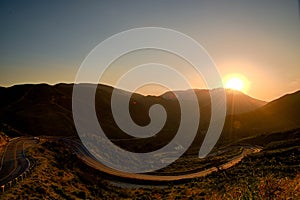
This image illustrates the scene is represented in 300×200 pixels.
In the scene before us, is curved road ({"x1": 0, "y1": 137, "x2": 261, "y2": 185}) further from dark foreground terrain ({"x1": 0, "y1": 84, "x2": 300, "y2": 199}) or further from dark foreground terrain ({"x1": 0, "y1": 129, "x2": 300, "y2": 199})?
dark foreground terrain ({"x1": 0, "y1": 129, "x2": 300, "y2": 199})

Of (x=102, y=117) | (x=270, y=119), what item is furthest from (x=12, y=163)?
(x=270, y=119)

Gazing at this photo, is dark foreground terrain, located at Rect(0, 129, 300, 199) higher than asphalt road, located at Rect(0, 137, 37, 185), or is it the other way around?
asphalt road, located at Rect(0, 137, 37, 185)

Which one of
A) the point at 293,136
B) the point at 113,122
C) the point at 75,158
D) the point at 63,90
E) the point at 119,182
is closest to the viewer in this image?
the point at 119,182

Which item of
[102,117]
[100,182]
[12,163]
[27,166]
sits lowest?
A: [100,182]

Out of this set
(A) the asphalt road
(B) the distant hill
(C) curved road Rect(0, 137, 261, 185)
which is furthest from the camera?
(B) the distant hill

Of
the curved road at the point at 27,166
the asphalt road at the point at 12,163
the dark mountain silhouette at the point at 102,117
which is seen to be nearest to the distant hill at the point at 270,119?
the dark mountain silhouette at the point at 102,117

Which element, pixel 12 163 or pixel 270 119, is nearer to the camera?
pixel 12 163

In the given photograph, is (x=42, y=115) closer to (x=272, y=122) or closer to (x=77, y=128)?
(x=77, y=128)

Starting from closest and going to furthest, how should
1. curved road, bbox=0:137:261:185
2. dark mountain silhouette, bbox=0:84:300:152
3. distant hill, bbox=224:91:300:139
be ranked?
curved road, bbox=0:137:261:185 < dark mountain silhouette, bbox=0:84:300:152 < distant hill, bbox=224:91:300:139

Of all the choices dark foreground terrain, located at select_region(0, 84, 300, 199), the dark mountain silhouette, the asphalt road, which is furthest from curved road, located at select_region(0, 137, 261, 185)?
the dark mountain silhouette

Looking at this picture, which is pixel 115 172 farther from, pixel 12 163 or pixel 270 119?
pixel 270 119

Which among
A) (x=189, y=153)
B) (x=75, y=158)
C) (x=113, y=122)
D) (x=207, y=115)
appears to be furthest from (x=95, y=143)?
(x=207, y=115)

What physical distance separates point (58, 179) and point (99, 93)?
138 metres

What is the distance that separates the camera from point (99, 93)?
171 metres
